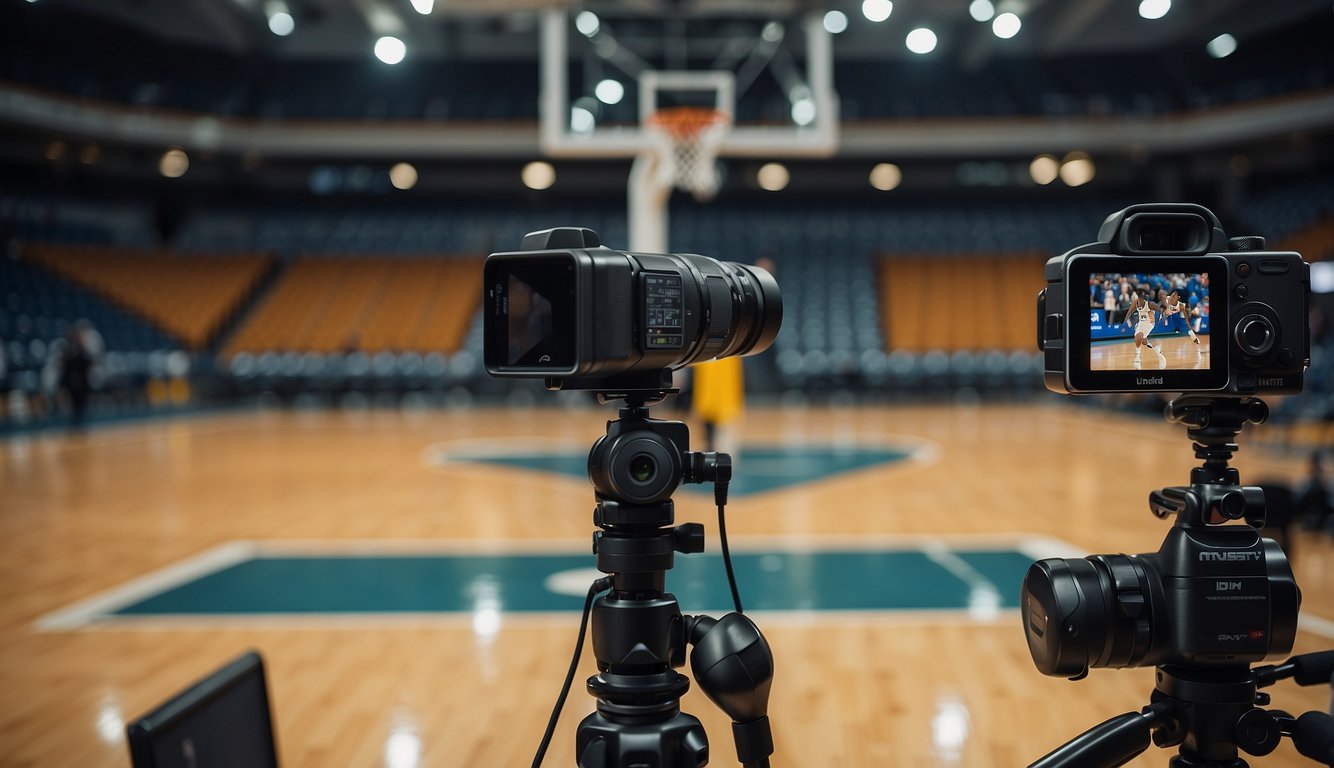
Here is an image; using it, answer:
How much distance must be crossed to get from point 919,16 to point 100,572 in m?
13.5

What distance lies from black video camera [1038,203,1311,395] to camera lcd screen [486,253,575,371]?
0.66m

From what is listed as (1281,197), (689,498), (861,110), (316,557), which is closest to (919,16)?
(861,110)

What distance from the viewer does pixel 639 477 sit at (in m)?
1.37

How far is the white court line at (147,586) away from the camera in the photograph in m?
3.44

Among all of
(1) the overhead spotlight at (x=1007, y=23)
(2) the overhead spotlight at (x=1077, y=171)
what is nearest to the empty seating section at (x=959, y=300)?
(2) the overhead spotlight at (x=1077, y=171)

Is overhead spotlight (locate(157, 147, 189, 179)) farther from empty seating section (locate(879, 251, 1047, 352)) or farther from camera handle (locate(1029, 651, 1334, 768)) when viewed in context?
camera handle (locate(1029, 651, 1334, 768))

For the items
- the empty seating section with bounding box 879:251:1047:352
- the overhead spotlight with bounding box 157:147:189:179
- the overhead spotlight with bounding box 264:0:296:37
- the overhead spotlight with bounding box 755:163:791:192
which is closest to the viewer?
the overhead spotlight with bounding box 264:0:296:37

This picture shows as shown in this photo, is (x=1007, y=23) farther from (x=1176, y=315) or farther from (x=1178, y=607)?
(x=1178, y=607)

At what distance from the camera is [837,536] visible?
4.91 m

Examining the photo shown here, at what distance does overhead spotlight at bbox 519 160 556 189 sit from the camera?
707 inches

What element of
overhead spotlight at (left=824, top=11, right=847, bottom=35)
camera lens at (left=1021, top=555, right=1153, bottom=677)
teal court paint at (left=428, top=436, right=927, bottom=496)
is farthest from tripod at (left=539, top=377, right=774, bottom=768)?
overhead spotlight at (left=824, top=11, right=847, bottom=35)

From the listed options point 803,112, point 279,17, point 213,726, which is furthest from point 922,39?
point 279,17

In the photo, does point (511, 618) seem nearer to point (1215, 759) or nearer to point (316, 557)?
point (316, 557)

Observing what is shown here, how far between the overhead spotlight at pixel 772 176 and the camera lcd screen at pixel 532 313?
55.3 feet
